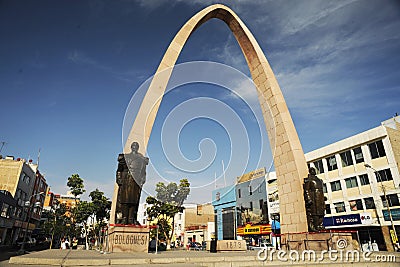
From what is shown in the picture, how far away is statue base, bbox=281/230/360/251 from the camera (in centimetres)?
1032

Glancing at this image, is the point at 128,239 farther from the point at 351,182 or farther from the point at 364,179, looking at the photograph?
the point at 351,182

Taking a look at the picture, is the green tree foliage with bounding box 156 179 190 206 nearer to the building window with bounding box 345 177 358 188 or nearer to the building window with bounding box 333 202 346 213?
the building window with bounding box 333 202 346 213

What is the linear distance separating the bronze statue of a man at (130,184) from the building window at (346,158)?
27449 millimetres

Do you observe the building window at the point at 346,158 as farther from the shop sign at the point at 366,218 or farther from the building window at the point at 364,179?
the shop sign at the point at 366,218

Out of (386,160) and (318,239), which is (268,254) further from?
(386,160)

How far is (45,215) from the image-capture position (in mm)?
64125

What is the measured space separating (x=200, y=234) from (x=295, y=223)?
137 ft

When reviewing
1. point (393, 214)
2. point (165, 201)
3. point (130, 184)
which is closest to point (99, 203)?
point (165, 201)

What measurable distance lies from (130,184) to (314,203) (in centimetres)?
804

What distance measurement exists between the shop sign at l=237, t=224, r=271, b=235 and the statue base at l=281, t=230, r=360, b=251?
25398 mm

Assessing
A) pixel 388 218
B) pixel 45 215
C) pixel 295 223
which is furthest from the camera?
pixel 45 215

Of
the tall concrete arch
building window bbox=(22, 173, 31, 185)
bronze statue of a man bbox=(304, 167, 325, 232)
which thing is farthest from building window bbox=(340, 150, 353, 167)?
building window bbox=(22, 173, 31, 185)

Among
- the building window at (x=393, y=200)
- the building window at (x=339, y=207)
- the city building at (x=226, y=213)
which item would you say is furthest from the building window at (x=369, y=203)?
the city building at (x=226, y=213)

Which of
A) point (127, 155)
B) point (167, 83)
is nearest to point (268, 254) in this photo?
point (127, 155)
